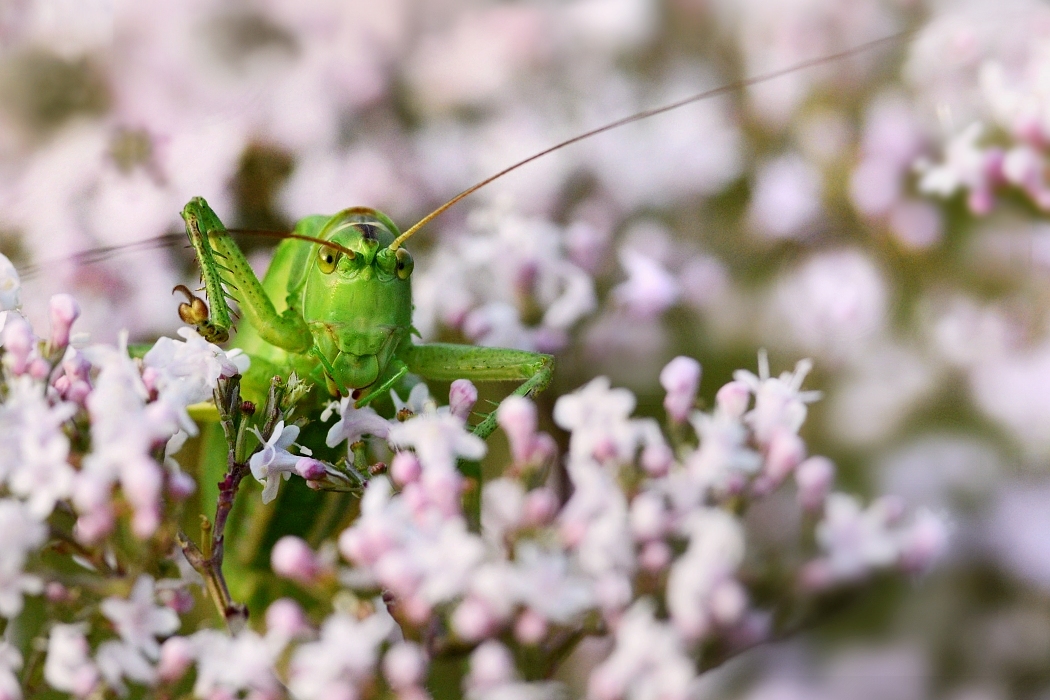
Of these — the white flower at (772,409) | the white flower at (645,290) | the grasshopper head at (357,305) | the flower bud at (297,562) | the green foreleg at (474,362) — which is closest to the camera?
the flower bud at (297,562)

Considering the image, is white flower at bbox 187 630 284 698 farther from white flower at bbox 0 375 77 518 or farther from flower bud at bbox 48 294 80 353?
flower bud at bbox 48 294 80 353

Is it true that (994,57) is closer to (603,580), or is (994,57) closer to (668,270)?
(668,270)

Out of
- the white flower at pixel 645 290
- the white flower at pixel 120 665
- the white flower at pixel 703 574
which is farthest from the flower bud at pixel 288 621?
the white flower at pixel 645 290

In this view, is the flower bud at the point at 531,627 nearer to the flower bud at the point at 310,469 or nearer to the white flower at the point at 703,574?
the white flower at the point at 703,574

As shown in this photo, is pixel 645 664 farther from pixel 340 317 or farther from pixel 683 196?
pixel 683 196

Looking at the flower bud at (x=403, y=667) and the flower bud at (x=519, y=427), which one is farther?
the flower bud at (x=519, y=427)

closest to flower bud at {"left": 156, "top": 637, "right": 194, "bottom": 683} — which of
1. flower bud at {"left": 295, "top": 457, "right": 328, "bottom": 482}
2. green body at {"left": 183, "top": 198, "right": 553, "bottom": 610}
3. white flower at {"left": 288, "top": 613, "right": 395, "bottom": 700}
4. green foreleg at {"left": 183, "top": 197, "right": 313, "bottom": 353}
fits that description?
white flower at {"left": 288, "top": 613, "right": 395, "bottom": 700}
